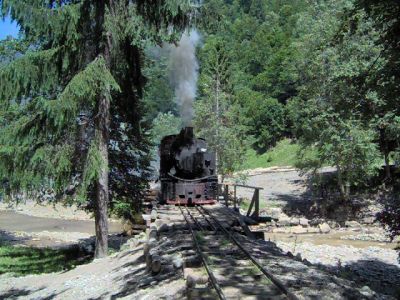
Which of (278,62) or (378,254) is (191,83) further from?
(278,62)

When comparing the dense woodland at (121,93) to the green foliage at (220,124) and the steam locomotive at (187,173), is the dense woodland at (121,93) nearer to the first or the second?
the steam locomotive at (187,173)

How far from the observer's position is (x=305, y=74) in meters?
26.5

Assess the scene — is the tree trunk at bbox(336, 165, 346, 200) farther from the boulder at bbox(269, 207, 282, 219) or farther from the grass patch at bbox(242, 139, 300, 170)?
the grass patch at bbox(242, 139, 300, 170)

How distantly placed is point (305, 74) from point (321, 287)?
21312 millimetres

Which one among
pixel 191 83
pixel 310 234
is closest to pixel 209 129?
pixel 191 83

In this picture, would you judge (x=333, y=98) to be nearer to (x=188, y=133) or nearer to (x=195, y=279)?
(x=188, y=133)

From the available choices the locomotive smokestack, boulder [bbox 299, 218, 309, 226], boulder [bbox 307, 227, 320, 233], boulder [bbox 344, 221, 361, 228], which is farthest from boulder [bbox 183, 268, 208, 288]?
boulder [bbox 344, 221, 361, 228]

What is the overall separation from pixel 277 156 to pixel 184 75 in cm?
2283

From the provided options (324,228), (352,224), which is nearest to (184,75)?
(324,228)

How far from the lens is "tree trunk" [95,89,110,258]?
13.1m

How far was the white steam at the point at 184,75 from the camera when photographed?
32.1 m

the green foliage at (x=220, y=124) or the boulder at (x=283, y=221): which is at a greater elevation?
the green foliage at (x=220, y=124)

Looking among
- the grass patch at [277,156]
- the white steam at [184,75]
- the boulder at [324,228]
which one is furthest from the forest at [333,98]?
the grass patch at [277,156]

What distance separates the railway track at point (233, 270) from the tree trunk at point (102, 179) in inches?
130
